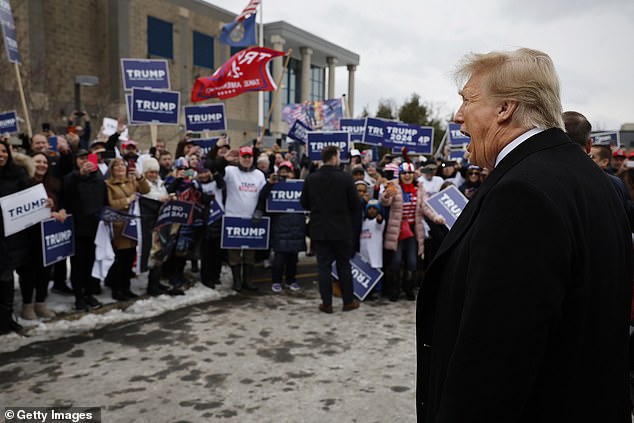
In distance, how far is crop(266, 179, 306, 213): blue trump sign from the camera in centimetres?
796

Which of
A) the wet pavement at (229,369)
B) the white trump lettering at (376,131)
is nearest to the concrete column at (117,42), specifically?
the white trump lettering at (376,131)

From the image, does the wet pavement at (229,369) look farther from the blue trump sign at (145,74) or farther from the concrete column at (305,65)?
the concrete column at (305,65)

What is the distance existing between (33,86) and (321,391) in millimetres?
20730

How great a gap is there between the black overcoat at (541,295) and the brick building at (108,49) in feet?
51.5

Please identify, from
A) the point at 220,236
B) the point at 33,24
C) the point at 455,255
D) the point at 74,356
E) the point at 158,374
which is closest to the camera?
the point at 455,255

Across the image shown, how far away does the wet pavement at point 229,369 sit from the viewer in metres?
3.92

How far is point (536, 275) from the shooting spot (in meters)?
1.24

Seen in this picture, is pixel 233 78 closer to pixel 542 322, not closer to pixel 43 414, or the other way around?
pixel 43 414

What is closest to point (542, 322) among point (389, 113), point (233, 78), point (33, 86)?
point (233, 78)

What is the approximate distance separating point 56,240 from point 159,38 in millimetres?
26633

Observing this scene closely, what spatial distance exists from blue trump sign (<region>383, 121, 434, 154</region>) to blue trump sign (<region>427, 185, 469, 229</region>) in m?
5.62

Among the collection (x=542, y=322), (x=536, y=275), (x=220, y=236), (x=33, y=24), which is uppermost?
(x=33, y=24)

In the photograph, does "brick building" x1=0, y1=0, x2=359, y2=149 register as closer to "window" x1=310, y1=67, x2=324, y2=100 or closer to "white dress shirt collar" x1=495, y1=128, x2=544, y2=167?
"window" x1=310, y1=67, x2=324, y2=100

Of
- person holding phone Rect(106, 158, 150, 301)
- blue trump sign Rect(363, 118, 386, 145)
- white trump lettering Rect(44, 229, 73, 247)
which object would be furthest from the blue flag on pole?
white trump lettering Rect(44, 229, 73, 247)
